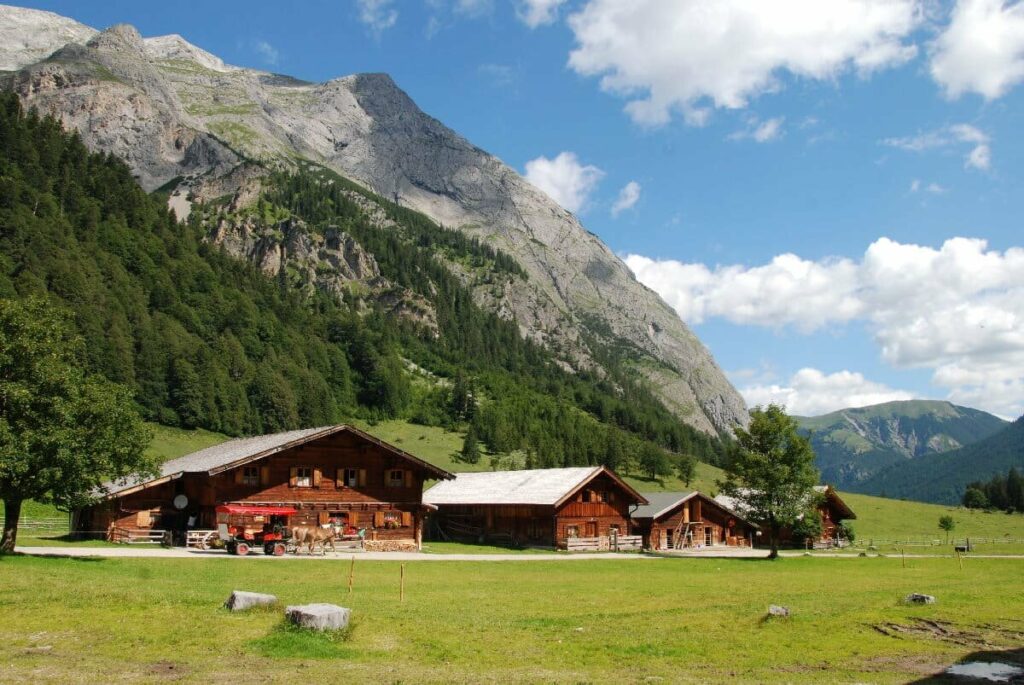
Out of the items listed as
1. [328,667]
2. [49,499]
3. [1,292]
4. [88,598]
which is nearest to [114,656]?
[328,667]

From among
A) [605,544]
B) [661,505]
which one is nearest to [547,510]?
[605,544]

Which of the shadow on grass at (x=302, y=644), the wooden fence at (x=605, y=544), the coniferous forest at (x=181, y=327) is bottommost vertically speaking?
the wooden fence at (x=605, y=544)

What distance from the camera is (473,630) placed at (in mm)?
18516

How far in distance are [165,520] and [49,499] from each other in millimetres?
18660

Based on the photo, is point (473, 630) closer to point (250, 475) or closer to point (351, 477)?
point (250, 475)

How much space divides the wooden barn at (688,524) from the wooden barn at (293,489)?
71.7 ft

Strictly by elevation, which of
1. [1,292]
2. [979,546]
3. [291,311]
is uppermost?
[291,311]

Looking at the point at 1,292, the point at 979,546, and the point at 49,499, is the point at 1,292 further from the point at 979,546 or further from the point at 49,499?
the point at 979,546

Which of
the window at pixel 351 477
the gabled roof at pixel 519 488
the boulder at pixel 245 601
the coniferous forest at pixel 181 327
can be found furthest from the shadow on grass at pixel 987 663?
the coniferous forest at pixel 181 327

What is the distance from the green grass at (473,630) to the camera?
14.1m

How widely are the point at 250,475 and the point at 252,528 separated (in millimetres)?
3498

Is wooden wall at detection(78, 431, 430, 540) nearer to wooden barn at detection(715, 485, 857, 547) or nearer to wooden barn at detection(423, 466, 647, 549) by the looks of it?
wooden barn at detection(423, 466, 647, 549)

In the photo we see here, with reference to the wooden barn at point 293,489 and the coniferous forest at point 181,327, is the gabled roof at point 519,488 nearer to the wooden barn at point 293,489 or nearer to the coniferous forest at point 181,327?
the wooden barn at point 293,489

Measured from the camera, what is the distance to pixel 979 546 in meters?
82.5
